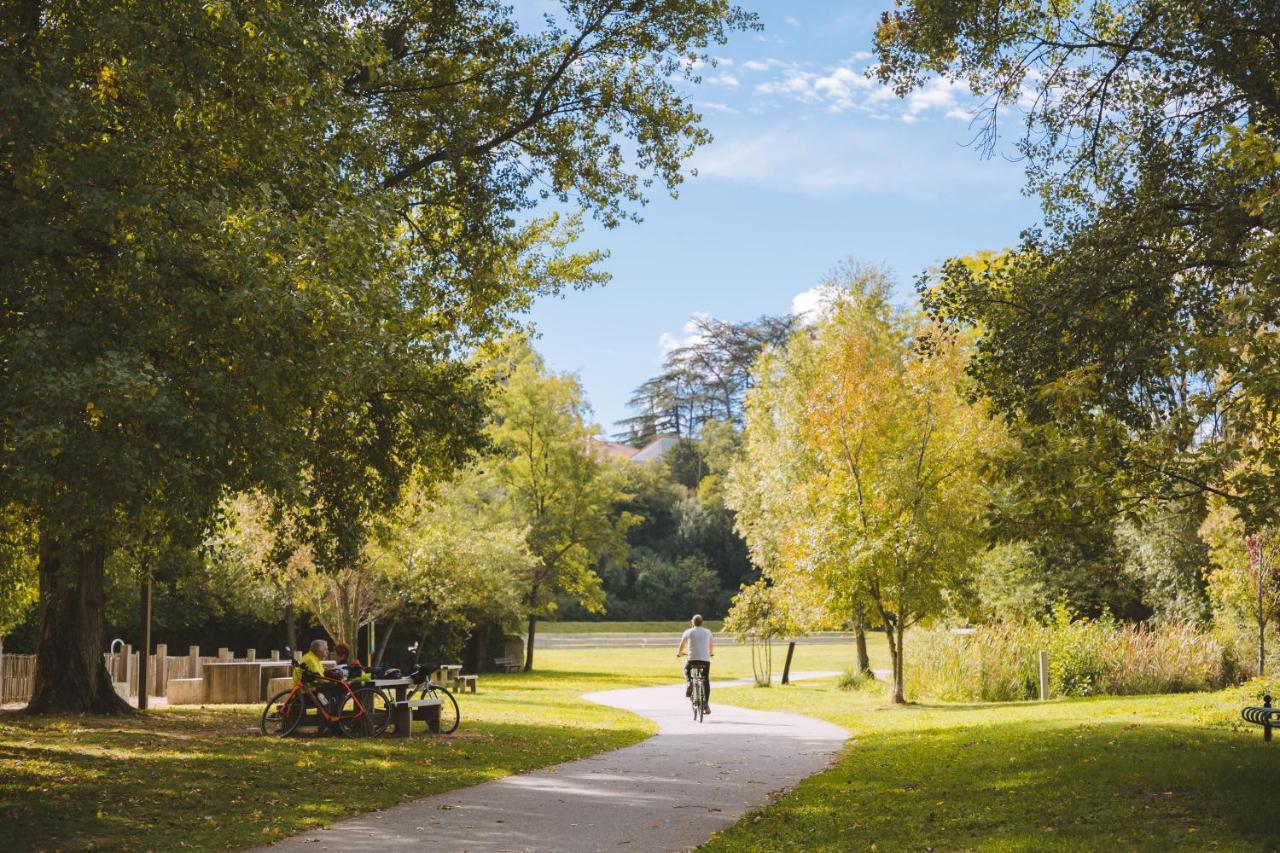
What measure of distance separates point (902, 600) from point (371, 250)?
13708 millimetres

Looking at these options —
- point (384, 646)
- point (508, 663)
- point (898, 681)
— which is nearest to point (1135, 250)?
point (898, 681)

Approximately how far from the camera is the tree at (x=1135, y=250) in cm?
984

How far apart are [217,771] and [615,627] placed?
51997mm

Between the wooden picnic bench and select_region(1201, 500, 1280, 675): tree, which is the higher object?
select_region(1201, 500, 1280, 675): tree

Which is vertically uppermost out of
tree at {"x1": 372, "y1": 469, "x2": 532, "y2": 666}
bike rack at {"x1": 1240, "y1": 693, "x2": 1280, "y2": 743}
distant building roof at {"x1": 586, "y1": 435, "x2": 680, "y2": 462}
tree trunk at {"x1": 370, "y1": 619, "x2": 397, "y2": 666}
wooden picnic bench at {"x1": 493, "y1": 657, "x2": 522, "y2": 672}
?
distant building roof at {"x1": 586, "y1": 435, "x2": 680, "y2": 462}

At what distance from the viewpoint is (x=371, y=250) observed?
36.8 feet

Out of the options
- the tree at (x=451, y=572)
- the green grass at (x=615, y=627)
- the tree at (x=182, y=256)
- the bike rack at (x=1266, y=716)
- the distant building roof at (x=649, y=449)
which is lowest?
the green grass at (x=615, y=627)

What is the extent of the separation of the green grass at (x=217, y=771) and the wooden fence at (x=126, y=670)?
15.3 feet

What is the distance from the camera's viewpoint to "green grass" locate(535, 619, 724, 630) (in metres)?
62.2

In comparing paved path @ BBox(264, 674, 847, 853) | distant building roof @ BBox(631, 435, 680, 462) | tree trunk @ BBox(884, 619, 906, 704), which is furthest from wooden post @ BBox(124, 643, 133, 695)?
distant building roof @ BBox(631, 435, 680, 462)

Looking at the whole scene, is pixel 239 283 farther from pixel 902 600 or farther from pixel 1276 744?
pixel 902 600

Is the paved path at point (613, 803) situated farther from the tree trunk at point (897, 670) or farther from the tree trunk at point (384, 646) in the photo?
the tree trunk at point (384, 646)

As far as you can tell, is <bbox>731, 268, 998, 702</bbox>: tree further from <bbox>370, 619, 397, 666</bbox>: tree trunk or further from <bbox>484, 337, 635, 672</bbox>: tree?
<bbox>484, 337, 635, 672</bbox>: tree

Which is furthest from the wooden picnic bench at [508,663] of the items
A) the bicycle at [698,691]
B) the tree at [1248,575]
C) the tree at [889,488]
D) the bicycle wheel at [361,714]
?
the bicycle wheel at [361,714]
